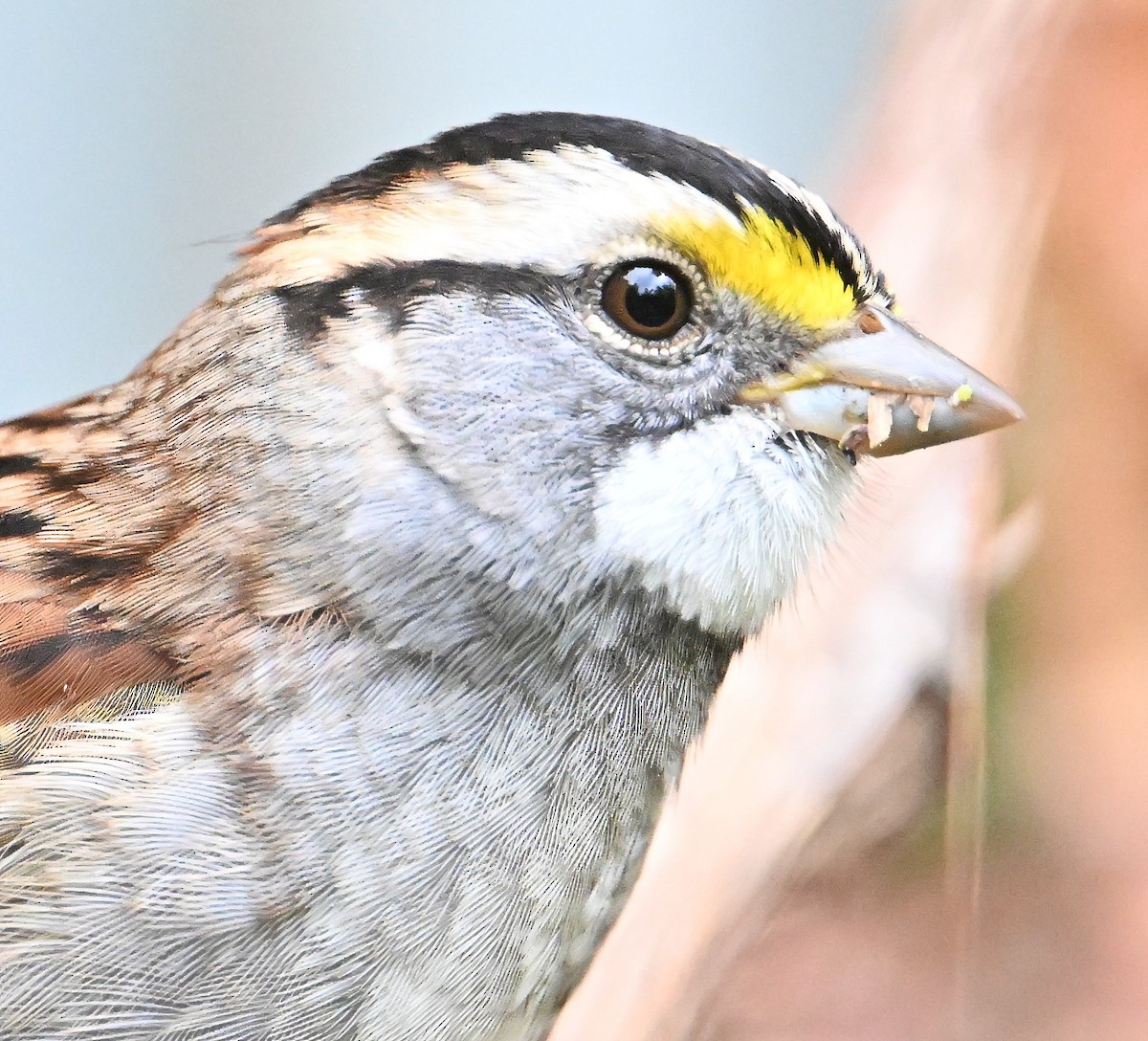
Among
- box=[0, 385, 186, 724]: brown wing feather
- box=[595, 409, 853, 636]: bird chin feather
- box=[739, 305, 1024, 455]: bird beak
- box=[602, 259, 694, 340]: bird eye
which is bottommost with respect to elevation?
box=[0, 385, 186, 724]: brown wing feather

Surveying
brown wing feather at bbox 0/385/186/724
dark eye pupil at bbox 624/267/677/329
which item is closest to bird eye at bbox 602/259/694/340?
dark eye pupil at bbox 624/267/677/329

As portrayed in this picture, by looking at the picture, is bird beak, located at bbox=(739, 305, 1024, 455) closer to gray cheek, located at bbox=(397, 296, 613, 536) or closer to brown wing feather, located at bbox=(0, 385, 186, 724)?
gray cheek, located at bbox=(397, 296, 613, 536)

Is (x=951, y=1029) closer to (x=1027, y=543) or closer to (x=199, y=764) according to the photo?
(x=1027, y=543)

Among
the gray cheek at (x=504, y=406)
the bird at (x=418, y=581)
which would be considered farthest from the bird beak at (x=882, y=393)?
the gray cheek at (x=504, y=406)

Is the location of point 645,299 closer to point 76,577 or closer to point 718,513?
point 718,513

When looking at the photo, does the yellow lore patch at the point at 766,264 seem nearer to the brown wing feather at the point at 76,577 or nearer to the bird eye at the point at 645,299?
the bird eye at the point at 645,299

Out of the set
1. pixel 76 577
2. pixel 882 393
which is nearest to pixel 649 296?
pixel 882 393

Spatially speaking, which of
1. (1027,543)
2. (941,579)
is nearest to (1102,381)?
(1027,543)
